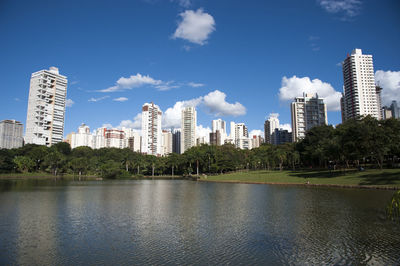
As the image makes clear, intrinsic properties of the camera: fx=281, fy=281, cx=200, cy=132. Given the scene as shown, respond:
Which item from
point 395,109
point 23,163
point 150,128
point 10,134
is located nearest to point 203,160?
point 23,163

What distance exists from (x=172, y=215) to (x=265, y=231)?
800 centimetres

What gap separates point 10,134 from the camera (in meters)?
161

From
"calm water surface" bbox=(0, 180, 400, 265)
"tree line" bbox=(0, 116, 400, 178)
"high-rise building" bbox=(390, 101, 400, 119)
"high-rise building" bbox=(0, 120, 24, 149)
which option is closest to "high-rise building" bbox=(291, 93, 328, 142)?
"tree line" bbox=(0, 116, 400, 178)

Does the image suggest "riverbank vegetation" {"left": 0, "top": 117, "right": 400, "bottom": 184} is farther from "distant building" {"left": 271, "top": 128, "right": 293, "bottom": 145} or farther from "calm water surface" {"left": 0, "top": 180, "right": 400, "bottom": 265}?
"distant building" {"left": 271, "top": 128, "right": 293, "bottom": 145}

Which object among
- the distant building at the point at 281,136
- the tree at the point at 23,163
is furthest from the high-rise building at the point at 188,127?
the tree at the point at 23,163

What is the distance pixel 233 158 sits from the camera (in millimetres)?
100688

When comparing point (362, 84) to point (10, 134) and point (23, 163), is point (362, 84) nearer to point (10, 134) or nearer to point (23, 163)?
point (23, 163)

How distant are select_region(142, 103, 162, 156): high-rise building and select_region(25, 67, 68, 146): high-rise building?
46972mm

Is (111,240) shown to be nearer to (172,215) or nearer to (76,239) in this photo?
(76,239)


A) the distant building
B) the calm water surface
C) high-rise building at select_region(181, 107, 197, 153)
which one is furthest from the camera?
high-rise building at select_region(181, 107, 197, 153)

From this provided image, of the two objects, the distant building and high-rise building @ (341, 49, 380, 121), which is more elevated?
high-rise building @ (341, 49, 380, 121)

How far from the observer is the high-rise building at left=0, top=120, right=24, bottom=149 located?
514 feet

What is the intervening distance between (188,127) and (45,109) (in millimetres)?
88408

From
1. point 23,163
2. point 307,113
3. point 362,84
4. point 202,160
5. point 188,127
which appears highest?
point 362,84
